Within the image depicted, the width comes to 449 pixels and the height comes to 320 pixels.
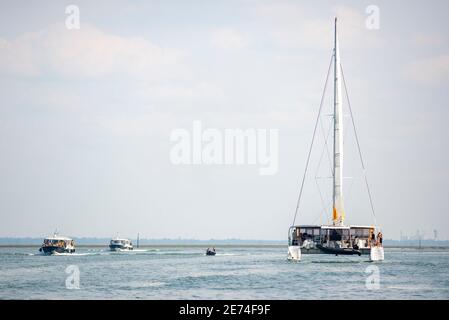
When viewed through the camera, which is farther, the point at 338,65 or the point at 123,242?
the point at 123,242

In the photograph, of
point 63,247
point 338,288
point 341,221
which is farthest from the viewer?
point 63,247

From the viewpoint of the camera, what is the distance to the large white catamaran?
89688mm

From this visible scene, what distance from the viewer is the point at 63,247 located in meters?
142

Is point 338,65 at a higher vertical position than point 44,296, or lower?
higher

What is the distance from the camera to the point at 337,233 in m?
92.1

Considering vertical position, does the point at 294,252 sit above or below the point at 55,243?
above

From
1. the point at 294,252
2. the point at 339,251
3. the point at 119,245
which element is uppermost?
the point at 339,251

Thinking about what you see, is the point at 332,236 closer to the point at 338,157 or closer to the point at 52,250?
the point at 338,157

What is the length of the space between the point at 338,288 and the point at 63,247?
9552 centimetres

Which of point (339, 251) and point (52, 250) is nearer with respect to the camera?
point (339, 251)

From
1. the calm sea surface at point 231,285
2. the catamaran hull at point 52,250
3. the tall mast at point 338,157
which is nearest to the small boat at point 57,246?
the catamaran hull at point 52,250

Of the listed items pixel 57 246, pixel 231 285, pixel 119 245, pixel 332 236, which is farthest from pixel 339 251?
pixel 119 245
